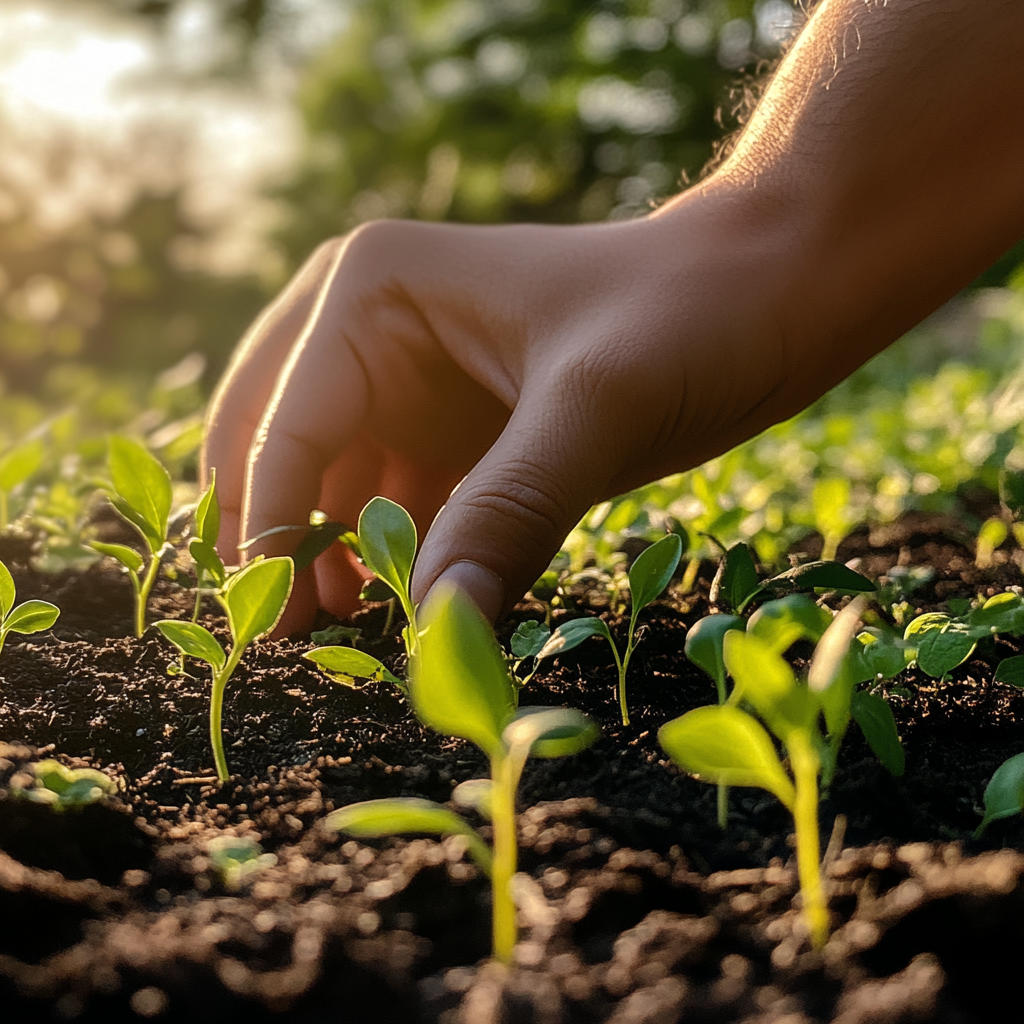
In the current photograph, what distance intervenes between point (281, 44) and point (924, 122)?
329 inches

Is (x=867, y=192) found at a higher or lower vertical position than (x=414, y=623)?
higher

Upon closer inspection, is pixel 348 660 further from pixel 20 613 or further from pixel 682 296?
pixel 682 296

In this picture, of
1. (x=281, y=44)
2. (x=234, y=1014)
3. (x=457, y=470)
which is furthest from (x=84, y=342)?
(x=234, y=1014)

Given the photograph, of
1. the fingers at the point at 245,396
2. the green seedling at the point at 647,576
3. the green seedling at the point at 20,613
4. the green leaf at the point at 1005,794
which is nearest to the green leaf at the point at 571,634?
the green seedling at the point at 647,576

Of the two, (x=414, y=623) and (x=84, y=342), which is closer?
(x=414, y=623)

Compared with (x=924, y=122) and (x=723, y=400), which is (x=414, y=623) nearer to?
(x=723, y=400)

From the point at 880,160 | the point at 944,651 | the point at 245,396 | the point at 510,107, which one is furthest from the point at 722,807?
the point at 510,107

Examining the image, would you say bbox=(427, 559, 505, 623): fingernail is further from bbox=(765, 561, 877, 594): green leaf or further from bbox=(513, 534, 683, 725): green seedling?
bbox=(765, 561, 877, 594): green leaf

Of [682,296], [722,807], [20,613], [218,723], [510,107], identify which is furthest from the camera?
[510,107]

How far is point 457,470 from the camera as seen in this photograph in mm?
1975

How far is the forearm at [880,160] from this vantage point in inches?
53.6

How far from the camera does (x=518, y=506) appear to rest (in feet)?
3.85

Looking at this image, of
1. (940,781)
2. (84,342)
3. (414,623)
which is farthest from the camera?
(84,342)

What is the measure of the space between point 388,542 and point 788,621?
516 mm
